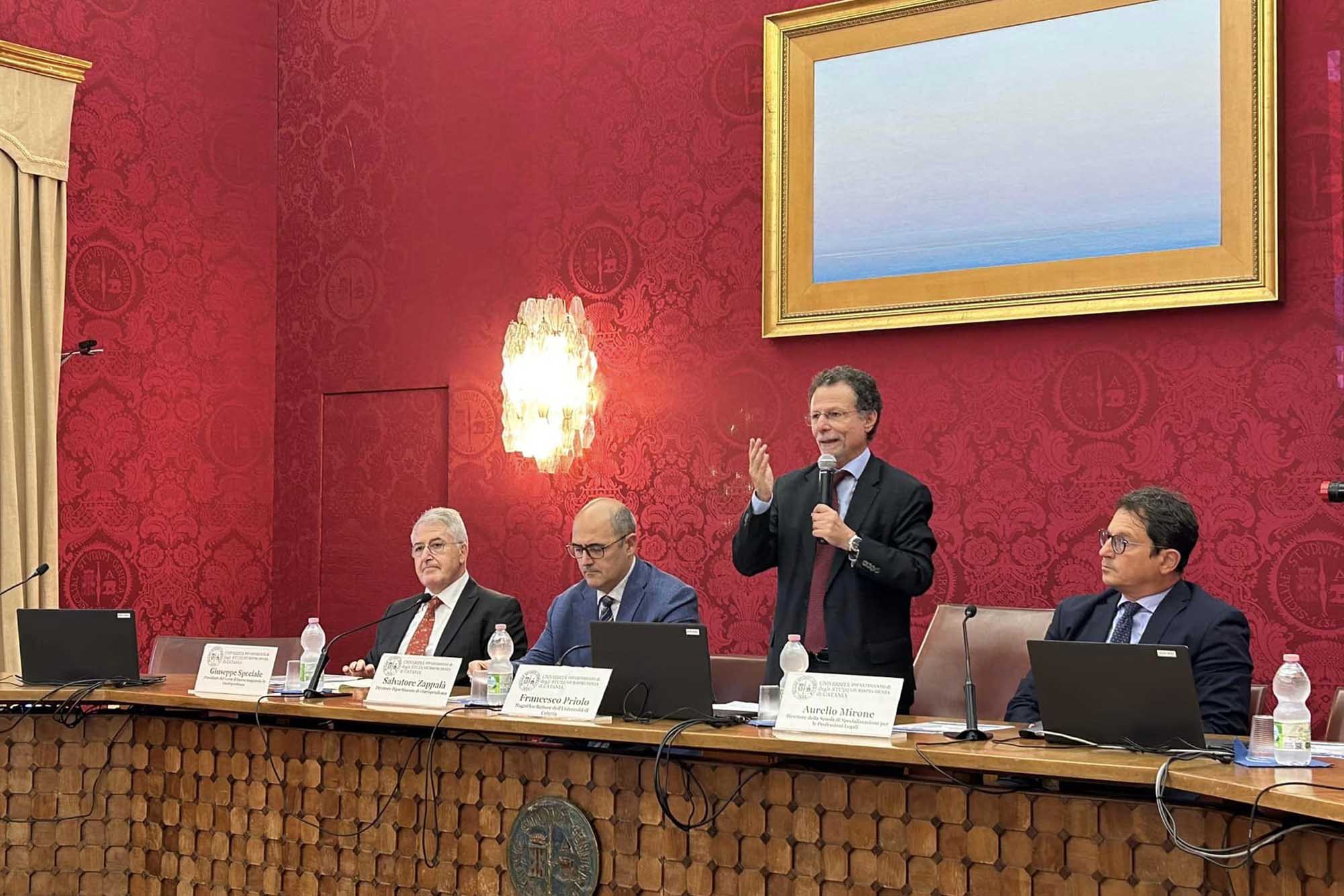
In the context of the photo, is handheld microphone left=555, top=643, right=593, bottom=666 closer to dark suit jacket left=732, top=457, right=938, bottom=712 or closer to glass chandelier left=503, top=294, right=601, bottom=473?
dark suit jacket left=732, top=457, right=938, bottom=712

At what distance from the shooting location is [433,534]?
4184 millimetres

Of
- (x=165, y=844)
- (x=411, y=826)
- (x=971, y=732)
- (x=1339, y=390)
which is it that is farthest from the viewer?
(x=1339, y=390)

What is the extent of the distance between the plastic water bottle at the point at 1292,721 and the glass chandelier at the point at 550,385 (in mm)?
3329

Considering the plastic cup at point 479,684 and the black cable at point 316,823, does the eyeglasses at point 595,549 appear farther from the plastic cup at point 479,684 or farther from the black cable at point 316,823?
the black cable at point 316,823

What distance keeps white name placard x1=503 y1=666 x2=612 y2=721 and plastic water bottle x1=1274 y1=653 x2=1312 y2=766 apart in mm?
1270

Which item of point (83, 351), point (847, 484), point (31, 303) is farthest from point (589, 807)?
point (31, 303)

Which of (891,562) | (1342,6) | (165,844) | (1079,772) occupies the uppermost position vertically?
(1342,6)

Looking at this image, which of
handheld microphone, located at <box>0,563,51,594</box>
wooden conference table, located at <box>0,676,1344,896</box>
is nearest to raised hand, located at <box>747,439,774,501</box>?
wooden conference table, located at <box>0,676,1344,896</box>

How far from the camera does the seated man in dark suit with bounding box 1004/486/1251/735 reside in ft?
9.75

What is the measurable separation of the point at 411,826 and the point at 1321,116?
10.1ft

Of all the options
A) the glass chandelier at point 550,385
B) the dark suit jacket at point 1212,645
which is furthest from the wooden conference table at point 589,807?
the glass chandelier at point 550,385

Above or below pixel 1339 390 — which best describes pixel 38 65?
above

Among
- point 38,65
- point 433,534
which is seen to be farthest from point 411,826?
Answer: point 38,65

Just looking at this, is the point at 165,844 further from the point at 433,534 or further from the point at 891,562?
the point at 891,562
